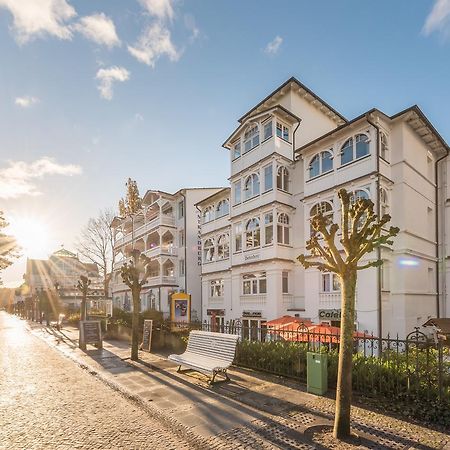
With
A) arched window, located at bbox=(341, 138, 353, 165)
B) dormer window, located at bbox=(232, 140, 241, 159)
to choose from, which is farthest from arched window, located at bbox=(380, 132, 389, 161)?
dormer window, located at bbox=(232, 140, 241, 159)

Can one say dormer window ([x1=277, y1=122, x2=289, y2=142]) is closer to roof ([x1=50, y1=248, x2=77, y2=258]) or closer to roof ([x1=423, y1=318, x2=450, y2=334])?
roof ([x1=423, y1=318, x2=450, y2=334])

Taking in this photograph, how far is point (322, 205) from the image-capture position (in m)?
19.7

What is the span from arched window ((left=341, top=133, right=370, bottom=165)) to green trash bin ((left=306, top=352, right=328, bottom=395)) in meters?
12.3

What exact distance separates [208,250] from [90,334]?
1470 cm

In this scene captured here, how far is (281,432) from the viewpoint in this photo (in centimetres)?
616

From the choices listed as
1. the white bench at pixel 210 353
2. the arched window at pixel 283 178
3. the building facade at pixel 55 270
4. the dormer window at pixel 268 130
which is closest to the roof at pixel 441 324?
the white bench at pixel 210 353

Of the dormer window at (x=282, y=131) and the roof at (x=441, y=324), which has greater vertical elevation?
the dormer window at (x=282, y=131)

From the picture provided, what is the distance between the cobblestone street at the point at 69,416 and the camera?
6.00 metres

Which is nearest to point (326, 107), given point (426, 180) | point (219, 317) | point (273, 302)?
point (426, 180)

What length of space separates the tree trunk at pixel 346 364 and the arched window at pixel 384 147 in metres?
13.7

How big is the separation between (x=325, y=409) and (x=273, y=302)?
1391 cm

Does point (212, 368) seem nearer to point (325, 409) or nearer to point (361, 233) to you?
point (325, 409)

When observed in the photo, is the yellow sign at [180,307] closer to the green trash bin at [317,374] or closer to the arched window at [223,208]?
the arched window at [223,208]

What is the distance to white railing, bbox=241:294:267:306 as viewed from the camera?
2222 cm
